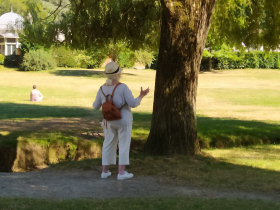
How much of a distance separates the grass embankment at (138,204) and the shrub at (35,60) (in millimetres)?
42415

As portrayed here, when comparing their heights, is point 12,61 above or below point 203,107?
above

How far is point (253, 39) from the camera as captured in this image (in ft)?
44.7

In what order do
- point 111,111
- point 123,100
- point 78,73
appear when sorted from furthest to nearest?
1. point 78,73
2. point 123,100
3. point 111,111

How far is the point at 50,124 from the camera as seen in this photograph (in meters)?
13.0

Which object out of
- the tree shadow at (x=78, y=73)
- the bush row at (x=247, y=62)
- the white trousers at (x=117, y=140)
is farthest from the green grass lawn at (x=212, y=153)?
the bush row at (x=247, y=62)

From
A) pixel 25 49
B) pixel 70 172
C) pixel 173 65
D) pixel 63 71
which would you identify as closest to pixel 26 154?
pixel 70 172

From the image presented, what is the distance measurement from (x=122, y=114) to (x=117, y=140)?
1.74 ft

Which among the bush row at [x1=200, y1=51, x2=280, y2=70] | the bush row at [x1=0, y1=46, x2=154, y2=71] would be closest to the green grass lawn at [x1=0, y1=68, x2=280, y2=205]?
the bush row at [x1=0, y1=46, x2=154, y2=71]

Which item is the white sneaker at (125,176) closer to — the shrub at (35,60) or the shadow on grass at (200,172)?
the shadow on grass at (200,172)

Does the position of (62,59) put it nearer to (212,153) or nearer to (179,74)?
(212,153)

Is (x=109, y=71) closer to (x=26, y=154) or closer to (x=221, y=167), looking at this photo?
(x=221, y=167)

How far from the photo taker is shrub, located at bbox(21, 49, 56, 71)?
4609 centimetres

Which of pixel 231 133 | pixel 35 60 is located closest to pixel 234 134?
pixel 231 133

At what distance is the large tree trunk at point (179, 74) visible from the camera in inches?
322
